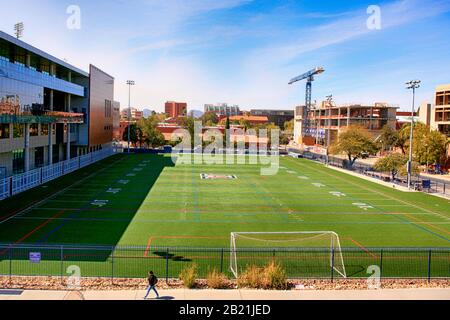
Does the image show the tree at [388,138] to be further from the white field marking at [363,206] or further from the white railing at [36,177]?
the white railing at [36,177]

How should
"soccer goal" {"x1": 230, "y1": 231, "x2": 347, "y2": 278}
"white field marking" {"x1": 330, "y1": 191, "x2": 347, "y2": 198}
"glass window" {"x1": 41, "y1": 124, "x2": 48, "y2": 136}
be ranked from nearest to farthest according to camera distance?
1. "soccer goal" {"x1": 230, "y1": 231, "x2": 347, "y2": 278}
2. "white field marking" {"x1": 330, "y1": 191, "x2": 347, "y2": 198}
3. "glass window" {"x1": 41, "y1": 124, "x2": 48, "y2": 136}

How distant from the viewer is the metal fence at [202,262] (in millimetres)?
18234

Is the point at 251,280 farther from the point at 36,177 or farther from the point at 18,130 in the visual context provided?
the point at 18,130

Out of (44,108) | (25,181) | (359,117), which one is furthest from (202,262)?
(359,117)

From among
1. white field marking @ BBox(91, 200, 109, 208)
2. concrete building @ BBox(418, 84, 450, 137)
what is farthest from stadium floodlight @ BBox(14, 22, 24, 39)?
concrete building @ BBox(418, 84, 450, 137)

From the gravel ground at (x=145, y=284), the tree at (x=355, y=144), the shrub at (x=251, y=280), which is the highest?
the tree at (x=355, y=144)

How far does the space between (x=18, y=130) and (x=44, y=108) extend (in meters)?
10.0

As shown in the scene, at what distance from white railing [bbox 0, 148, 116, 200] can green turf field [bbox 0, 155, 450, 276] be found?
1192 millimetres

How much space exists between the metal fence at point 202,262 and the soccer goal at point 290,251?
0.14ft

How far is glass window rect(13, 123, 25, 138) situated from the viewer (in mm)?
42688

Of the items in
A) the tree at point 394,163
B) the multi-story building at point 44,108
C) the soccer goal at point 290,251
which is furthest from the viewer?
the tree at point 394,163

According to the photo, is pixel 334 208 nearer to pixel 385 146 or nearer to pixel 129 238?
pixel 129 238

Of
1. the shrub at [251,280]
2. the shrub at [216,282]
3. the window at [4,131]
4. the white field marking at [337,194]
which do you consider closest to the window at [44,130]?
the window at [4,131]

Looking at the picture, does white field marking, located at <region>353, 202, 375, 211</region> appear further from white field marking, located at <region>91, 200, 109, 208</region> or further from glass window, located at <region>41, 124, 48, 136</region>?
glass window, located at <region>41, 124, 48, 136</region>
